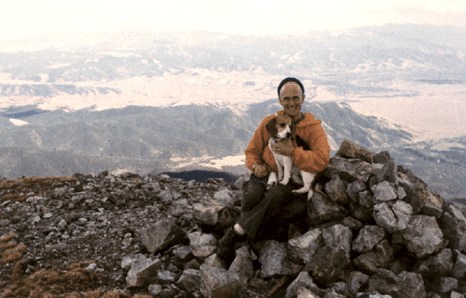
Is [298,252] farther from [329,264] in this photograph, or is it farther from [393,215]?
[393,215]

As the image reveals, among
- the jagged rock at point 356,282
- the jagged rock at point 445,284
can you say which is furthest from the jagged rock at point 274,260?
the jagged rock at point 445,284

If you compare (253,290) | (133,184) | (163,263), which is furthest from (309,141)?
(133,184)

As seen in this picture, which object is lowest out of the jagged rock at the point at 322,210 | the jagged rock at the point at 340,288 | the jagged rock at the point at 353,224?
the jagged rock at the point at 340,288

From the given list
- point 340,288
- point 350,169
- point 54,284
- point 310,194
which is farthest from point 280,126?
point 54,284

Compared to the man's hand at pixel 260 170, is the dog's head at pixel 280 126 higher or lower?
higher

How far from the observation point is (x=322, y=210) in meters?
7.32

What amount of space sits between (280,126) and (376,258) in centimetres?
361

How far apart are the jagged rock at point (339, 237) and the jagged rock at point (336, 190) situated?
0.67 metres

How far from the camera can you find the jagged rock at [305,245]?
275 inches

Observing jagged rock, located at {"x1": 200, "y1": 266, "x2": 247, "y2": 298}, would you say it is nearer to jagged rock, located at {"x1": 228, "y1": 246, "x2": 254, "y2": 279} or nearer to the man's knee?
jagged rock, located at {"x1": 228, "y1": 246, "x2": 254, "y2": 279}

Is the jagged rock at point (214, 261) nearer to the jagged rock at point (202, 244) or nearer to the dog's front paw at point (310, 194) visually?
the jagged rock at point (202, 244)

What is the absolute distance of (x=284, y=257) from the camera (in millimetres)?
7262

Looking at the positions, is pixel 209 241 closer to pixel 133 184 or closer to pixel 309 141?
pixel 309 141

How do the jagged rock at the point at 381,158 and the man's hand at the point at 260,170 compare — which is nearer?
the man's hand at the point at 260,170
